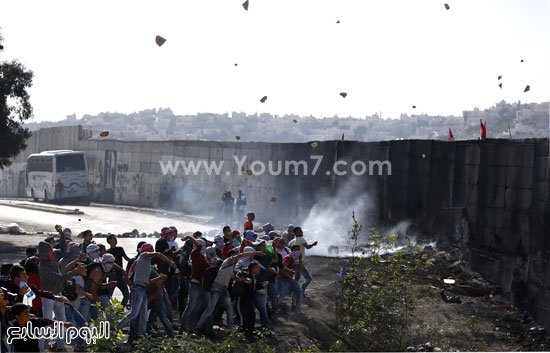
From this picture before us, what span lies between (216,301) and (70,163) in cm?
3480

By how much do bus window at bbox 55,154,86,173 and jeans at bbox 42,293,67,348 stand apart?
115ft

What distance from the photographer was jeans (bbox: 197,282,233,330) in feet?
36.8

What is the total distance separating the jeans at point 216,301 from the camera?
11.2 meters

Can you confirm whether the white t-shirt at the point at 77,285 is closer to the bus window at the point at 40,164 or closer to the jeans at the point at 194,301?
the jeans at the point at 194,301

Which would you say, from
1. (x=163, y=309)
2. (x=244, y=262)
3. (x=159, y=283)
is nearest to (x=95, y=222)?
(x=244, y=262)

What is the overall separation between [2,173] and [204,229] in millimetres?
39588

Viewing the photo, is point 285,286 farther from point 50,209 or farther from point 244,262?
point 50,209

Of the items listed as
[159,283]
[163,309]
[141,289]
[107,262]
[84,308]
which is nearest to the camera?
[84,308]

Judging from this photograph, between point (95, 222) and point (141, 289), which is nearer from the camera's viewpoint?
point (141, 289)

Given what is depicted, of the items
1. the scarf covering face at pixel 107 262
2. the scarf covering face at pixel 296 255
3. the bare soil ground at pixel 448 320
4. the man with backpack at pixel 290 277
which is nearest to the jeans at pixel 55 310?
the bare soil ground at pixel 448 320

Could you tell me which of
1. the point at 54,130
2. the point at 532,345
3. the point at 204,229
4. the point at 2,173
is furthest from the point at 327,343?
the point at 2,173

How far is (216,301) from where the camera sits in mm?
11258

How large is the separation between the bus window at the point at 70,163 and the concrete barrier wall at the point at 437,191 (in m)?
5.73

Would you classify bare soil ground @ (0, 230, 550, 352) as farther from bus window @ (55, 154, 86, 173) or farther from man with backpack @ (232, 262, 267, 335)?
bus window @ (55, 154, 86, 173)
